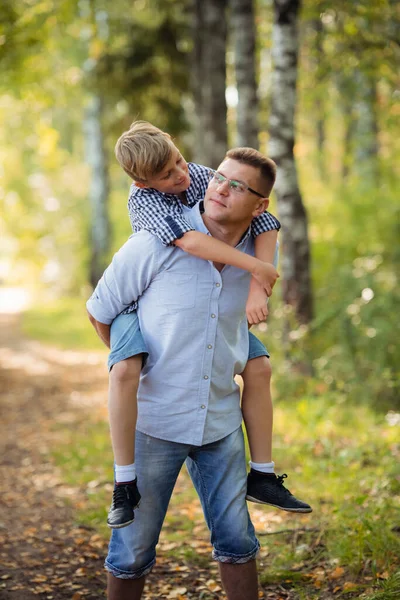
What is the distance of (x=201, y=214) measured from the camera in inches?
128

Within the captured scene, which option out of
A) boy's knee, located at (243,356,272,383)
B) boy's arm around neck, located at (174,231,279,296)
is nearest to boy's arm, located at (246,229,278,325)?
boy's arm around neck, located at (174,231,279,296)

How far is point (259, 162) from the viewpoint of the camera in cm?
315

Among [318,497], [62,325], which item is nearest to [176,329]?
[318,497]

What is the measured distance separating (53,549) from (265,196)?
3029 mm

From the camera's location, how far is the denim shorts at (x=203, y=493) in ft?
10.4

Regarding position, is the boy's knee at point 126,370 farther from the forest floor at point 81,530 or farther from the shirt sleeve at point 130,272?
the forest floor at point 81,530

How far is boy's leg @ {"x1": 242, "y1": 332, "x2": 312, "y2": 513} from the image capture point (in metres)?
3.35

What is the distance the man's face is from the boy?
21 mm

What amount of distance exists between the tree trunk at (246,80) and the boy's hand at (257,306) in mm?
6691

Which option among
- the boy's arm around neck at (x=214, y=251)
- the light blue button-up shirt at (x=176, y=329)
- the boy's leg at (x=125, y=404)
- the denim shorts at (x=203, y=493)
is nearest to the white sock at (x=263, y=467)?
the denim shorts at (x=203, y=493)

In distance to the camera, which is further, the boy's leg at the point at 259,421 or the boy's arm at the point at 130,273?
the boy's leg at the point at 259,421

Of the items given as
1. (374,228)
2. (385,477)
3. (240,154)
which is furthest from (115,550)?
(374,228)

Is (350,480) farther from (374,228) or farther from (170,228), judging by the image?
(374,228)

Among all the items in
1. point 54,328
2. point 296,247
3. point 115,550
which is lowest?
point 54,328
